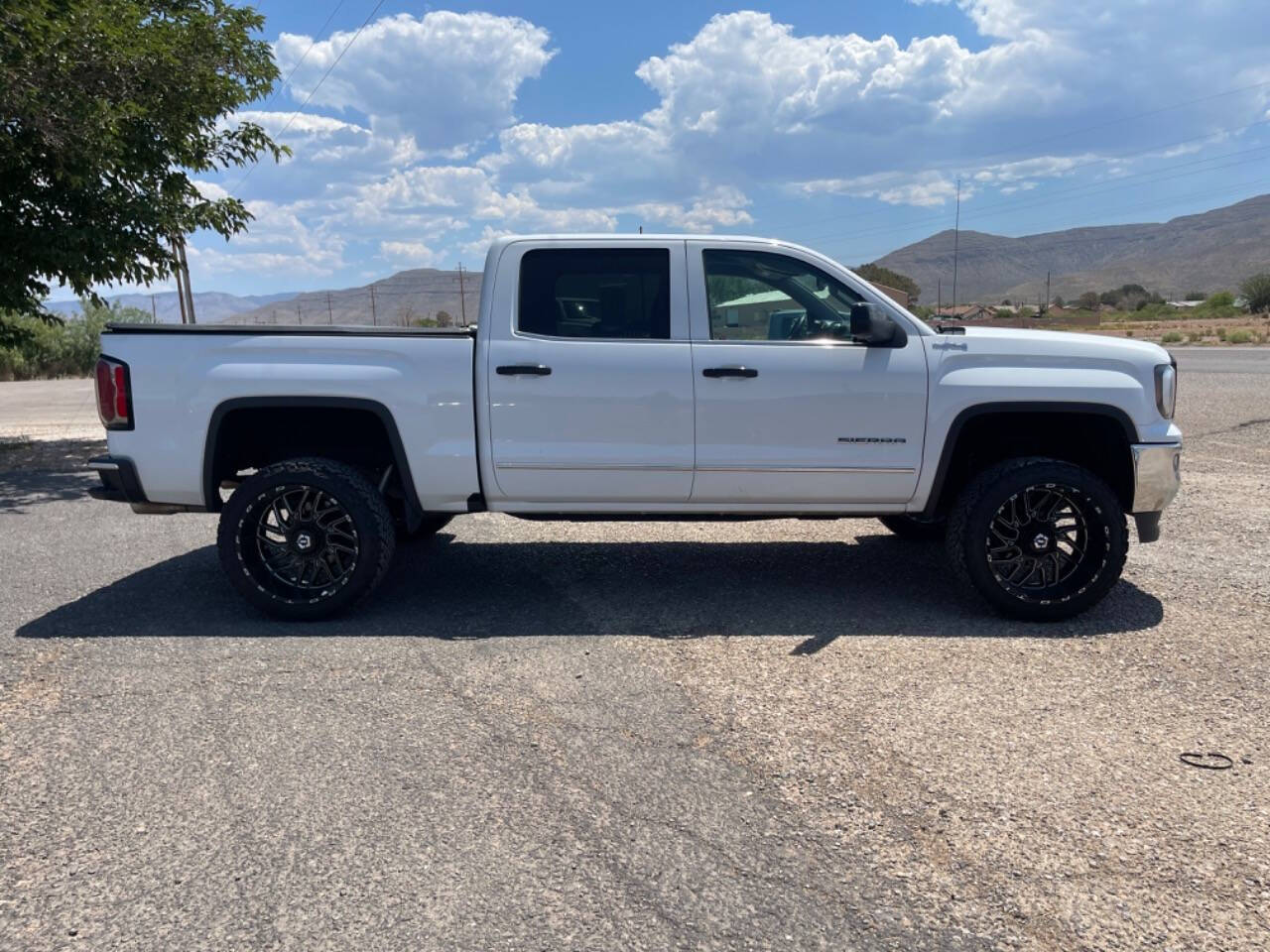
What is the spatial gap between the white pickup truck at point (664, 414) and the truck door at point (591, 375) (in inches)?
0.5

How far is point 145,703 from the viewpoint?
13.8 ft

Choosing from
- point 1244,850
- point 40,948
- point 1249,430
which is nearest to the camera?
point 40,948

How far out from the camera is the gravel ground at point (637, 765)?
272 cm

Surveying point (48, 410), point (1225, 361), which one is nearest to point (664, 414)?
point (48, 410)

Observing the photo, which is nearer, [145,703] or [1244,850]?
[1244,850]

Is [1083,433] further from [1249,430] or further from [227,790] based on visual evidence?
[1249,430]

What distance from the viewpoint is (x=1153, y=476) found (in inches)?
205

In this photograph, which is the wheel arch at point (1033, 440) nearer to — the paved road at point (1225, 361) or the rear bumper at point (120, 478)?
the rear bumper at point (120, 478)

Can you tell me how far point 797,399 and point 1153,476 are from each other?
194 cm

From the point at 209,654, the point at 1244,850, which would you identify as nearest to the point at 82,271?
the point at 209,654

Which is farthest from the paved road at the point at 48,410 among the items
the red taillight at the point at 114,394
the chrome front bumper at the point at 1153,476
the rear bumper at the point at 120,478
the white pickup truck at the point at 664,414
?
the chrome front bumper at the point at 1153,476

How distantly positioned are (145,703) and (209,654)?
0.64 m

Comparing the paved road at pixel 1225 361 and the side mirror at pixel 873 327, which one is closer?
the side mirror at pixel 873 327

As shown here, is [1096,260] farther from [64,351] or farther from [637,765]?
[637,765]
